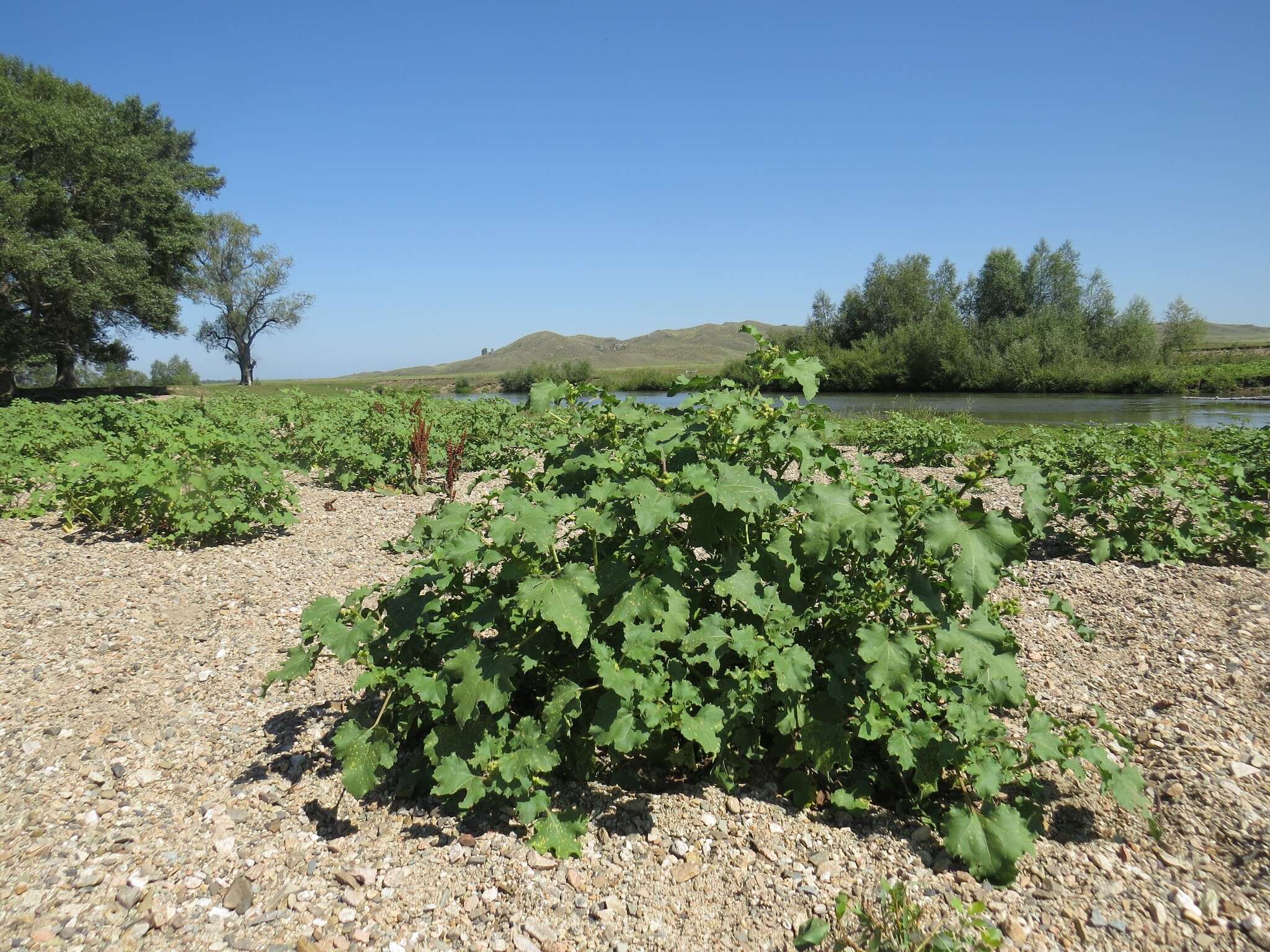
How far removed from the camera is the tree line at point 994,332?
40312mm

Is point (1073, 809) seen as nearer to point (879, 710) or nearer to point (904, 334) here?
point (879, 710)

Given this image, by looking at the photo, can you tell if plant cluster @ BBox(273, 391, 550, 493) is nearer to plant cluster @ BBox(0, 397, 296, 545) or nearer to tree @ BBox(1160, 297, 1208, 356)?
plant cluster @ BBox(0, 397, 296, 545)

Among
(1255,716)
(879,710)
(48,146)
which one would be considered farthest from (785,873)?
(48,146)

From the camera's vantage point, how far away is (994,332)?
1727 inches

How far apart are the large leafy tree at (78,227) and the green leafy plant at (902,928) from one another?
87.6 ft

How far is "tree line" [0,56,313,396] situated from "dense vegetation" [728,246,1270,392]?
1205 inches

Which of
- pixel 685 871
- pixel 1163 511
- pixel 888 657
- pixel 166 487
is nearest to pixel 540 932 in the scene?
pixel 685 871

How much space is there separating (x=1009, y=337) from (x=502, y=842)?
47.1 m

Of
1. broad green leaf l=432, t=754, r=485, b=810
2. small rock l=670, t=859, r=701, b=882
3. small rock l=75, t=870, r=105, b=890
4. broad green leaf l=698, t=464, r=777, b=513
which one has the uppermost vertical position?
broad green leaf l=698, t=464, r=777, b=513

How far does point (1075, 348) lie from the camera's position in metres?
40.5

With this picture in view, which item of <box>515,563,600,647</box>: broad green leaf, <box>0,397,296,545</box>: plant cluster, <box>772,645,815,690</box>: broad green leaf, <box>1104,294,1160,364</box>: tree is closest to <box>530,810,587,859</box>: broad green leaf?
<box>515,563,600,647</box>: broad green leaf

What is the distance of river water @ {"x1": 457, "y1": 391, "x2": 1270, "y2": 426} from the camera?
68.3 feet

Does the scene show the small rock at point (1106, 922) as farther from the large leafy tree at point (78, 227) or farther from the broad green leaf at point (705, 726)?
the large leafy tree at point (78, 227)

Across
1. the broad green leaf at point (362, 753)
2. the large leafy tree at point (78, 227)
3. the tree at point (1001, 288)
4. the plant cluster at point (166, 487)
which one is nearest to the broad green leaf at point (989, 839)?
the broad green leaf at point (362, 753)
